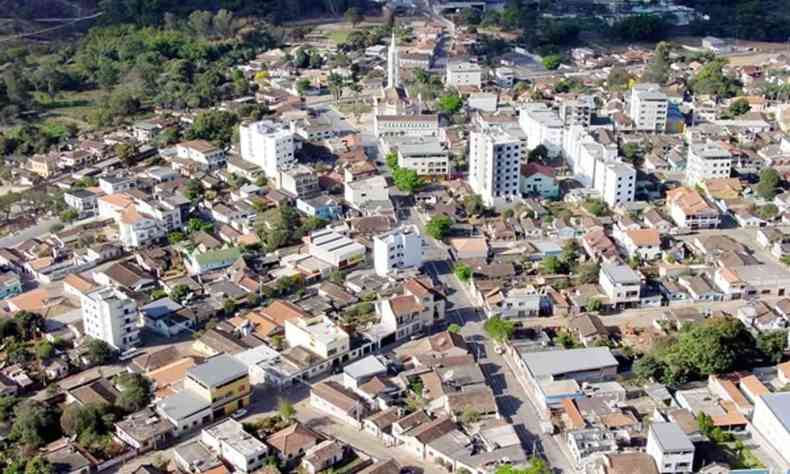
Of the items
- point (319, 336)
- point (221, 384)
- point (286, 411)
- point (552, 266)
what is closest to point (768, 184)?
point (552, 266)

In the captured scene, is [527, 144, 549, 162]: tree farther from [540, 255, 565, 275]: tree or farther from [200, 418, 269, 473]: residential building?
[200, 418, 269, 473]: residential building

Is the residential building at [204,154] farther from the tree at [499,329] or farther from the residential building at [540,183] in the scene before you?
the tree at [499,329]

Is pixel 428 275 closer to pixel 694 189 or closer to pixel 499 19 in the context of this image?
pixel 694 189

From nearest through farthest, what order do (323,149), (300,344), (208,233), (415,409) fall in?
(415,409)
(300,344)
(208,233)
(323,149)

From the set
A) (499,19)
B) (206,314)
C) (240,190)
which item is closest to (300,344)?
(206,314)

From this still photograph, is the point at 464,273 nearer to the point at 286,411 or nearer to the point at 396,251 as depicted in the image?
the point at 396,251
